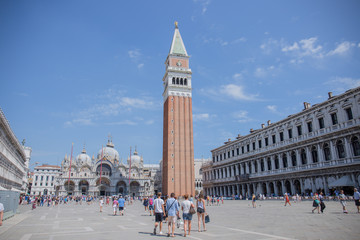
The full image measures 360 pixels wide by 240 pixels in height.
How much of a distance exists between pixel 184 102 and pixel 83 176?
38.5 meters

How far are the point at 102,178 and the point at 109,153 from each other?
11.2 meters

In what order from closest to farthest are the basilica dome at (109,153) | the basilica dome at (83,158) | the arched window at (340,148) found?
the arched window at (340,148)
the basilica dome at (109,153)
the basilica dome at (83,158)

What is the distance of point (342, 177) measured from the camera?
2852cm

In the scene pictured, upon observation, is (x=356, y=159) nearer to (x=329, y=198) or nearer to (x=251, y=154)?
(x=329, y=198)

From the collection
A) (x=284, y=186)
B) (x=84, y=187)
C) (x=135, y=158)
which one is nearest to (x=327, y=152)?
Result: (x=284, y=186)

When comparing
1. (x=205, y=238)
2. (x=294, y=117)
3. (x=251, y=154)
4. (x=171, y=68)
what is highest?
(x=171, y=68)

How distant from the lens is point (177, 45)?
215ft

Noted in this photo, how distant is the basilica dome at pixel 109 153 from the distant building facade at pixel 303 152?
41276mm

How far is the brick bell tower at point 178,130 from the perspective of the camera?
54.3 metres

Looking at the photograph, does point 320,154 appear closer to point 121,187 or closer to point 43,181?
point 121,187

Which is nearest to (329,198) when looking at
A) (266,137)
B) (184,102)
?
(266,137)

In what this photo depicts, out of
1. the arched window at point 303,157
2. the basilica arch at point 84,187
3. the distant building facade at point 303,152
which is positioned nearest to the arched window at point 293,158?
the distant building facade at point 303,152

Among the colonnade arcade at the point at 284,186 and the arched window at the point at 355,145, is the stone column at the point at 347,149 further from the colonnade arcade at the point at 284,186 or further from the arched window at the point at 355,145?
the colonnade arcade at the point at 284,186

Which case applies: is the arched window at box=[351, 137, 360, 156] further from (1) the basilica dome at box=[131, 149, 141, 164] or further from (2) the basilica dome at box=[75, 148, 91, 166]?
(1) the basilica dome at box=[131, 149, 141, 164]
